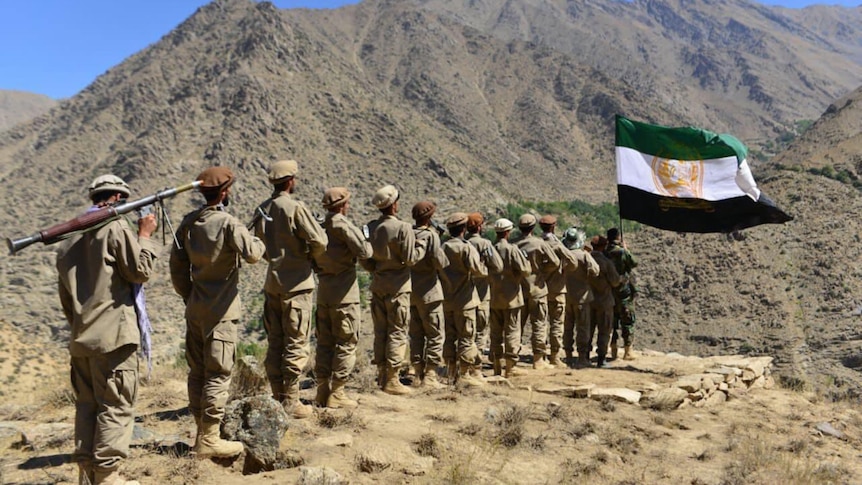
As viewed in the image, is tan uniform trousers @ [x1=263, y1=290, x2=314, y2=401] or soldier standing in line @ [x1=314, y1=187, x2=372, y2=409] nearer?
tan uniform trousers @ [x1=263, y1=290, x2=314, y2=401]

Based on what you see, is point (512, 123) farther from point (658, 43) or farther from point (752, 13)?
point (752, 13)

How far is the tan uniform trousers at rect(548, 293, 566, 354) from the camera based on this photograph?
30.4ft

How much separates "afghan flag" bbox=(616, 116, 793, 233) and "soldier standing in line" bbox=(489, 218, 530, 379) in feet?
6.20

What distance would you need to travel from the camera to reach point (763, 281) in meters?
18.7

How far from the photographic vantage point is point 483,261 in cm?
776

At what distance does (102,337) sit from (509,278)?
17.5 feet

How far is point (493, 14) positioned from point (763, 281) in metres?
104

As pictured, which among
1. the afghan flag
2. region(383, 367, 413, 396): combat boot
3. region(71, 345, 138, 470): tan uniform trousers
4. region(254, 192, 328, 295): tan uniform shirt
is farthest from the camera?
the afghan flag

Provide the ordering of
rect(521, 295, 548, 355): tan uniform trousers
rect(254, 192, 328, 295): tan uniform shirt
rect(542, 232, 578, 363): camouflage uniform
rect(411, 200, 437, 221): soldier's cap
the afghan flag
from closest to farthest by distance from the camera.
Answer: rect(254, 192, 328, 295): tan uniform shirt
rect(411, 200, 437, 221): soldier's cap
the afghan flag
rect(521, 295, 548, 355): tan uniform trousers
rect(542, 232, 578, 363): camouflage uniform

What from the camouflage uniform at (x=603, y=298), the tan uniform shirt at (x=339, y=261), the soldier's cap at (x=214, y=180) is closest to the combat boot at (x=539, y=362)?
the camouflage uniform at (x=603, y=298)

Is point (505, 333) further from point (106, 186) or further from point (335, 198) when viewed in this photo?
point (106, 186)

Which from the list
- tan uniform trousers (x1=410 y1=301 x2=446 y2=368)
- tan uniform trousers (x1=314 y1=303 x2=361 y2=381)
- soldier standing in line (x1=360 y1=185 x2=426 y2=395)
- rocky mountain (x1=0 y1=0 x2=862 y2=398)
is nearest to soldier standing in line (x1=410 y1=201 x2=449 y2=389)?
tan uniform trousers (x1=410 y1=301 x2=446 y2=368)

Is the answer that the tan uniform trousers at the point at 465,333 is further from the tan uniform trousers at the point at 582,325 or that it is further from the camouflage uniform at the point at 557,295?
the tan uniform trousers at the point at 582,325

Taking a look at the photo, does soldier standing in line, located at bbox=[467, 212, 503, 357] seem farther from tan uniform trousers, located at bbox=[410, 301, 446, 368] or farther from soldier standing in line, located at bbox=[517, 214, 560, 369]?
tan uniform trousers, located at bbox=[410, 301, 446, 368]
